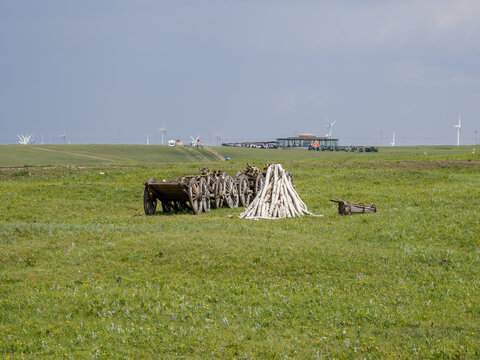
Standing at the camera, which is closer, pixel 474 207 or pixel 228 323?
pixel 228 323

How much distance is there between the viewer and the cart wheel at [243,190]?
29891mm

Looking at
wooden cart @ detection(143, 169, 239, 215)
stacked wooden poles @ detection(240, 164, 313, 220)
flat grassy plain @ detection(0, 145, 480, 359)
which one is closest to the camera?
flat grassy plain @ detection(0, 145, 480, 359)

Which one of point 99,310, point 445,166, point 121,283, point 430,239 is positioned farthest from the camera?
point 445,166

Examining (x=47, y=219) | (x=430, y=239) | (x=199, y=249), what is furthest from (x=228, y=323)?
(x=47, y=219)

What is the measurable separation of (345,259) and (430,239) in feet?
15.0

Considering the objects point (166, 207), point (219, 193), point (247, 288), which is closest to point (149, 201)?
point (166, 207)

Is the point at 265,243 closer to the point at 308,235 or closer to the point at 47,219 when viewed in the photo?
the point at 308,235

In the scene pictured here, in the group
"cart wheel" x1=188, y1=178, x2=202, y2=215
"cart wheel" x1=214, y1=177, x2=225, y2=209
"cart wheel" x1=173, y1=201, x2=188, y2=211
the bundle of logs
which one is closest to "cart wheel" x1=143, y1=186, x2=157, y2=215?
"cart wheel" x1=173, y1=201, x2=188, y2=211

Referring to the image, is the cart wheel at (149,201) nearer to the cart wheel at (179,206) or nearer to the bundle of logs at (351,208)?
the cart wheel at (179,206)

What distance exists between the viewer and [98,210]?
27.4 metres

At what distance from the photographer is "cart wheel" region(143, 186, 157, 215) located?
25703mm

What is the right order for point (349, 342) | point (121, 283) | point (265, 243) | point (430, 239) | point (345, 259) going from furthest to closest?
1. point (430, 239)
2. point (265, 243)
3. point (345, 259)
4. point (121, 283)
5. point (349, 342)

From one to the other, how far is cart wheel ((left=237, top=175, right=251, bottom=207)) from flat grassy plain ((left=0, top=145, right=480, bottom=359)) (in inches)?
278

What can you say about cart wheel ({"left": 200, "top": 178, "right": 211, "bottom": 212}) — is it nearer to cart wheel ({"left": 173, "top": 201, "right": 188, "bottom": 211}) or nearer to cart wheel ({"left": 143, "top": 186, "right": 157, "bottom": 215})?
cart wheel ({"left": 173, "top": 201, "right": 188, "bottom": 211})
